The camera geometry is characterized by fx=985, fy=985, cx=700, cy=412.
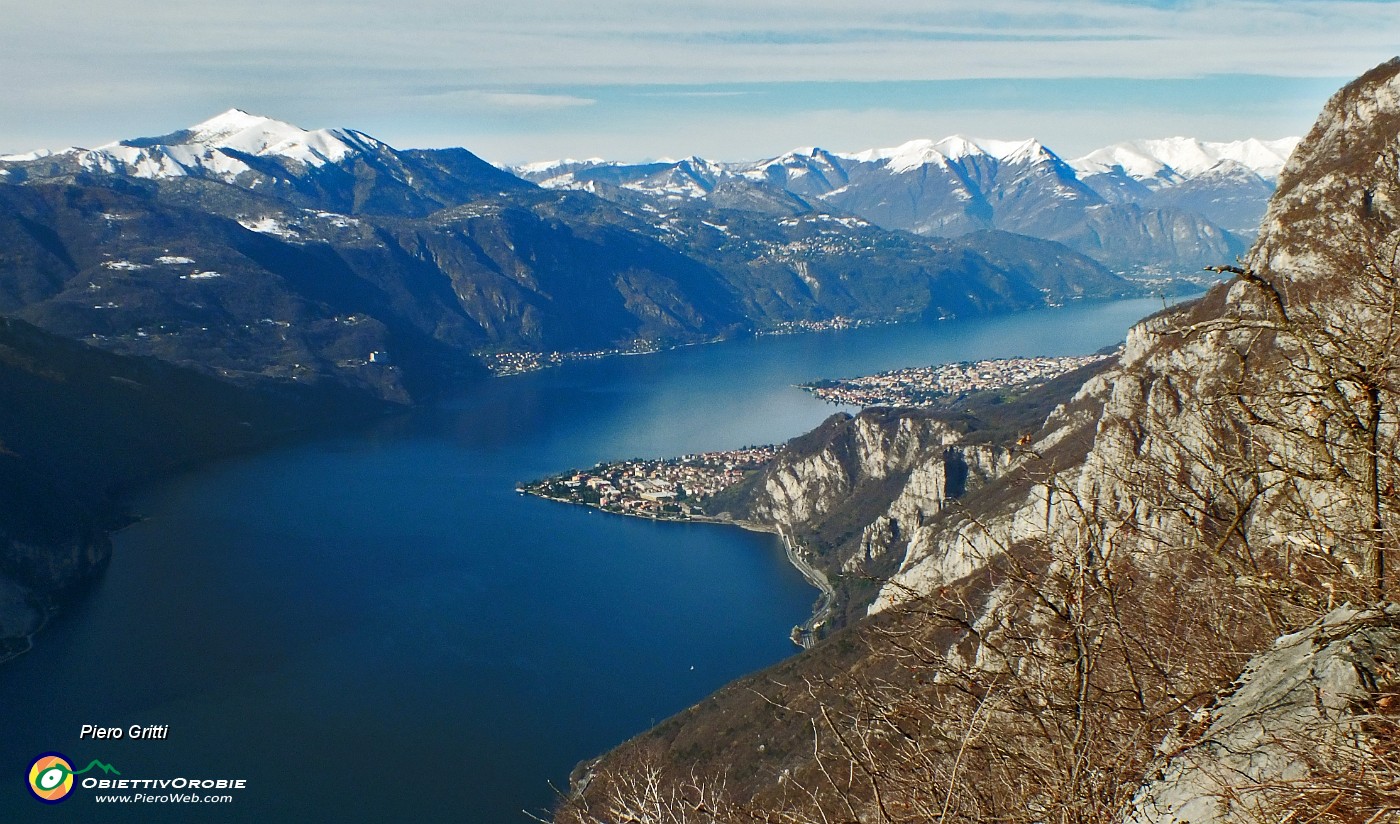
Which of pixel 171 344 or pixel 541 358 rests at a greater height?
pixel 171 344

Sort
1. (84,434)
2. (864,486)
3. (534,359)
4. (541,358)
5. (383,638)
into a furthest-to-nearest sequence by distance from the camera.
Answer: (541,358)
(534,359)
(84,434)
(864,486)
(383,638)

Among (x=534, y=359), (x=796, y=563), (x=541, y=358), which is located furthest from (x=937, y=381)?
(x=541, y=358)

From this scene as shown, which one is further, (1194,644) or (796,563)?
(796,563)

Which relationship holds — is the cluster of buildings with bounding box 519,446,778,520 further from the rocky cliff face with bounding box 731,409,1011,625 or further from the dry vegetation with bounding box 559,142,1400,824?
the dry vegetation with bounding box 559,142,1400,824

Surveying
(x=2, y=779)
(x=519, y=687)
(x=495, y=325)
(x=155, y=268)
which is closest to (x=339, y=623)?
(x=519, y=687)

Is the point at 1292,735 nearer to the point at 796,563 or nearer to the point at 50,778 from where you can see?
the point at 50,778

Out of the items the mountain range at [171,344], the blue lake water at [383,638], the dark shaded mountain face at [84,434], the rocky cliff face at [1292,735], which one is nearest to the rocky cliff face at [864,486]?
the blue lake water at [383,638]
